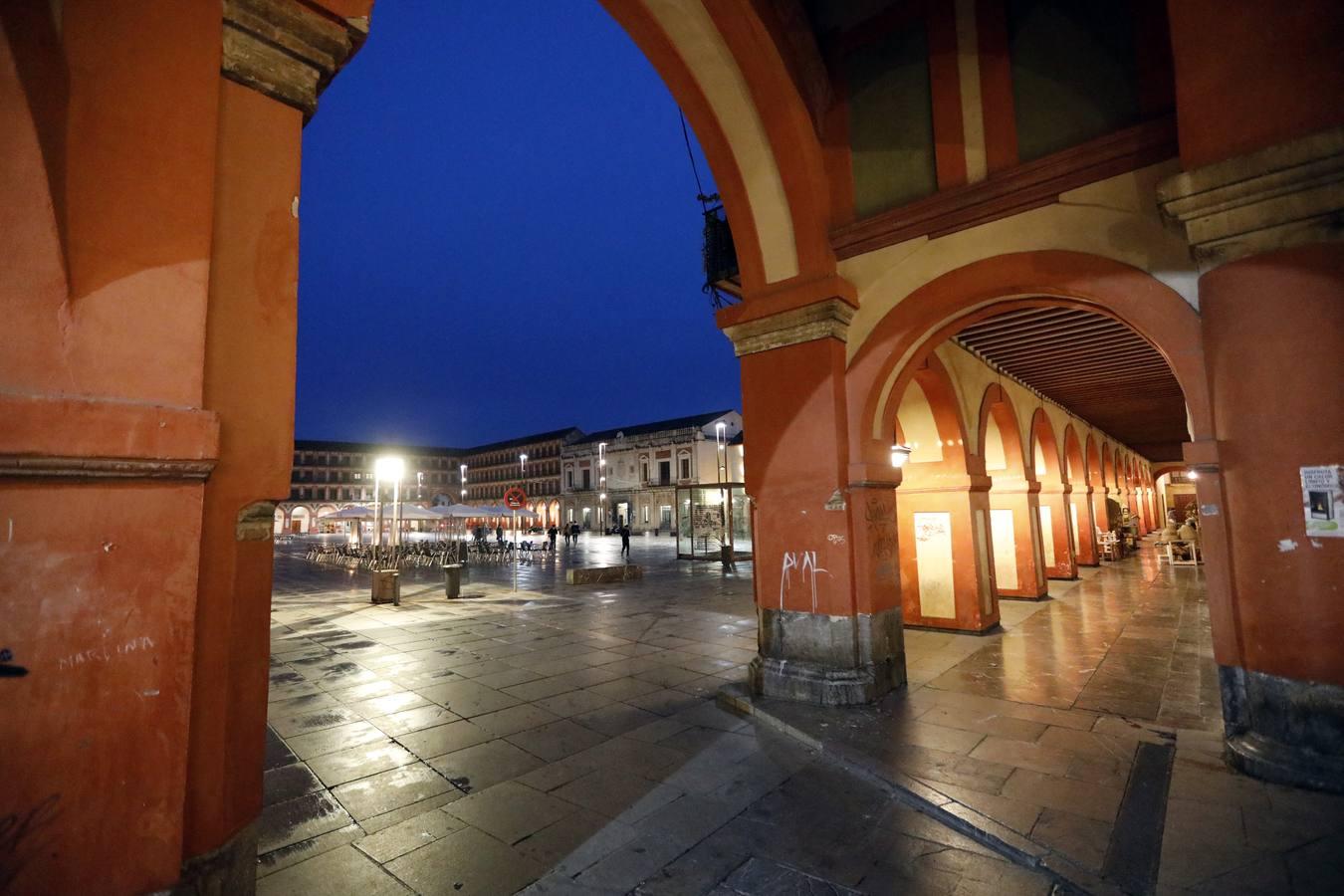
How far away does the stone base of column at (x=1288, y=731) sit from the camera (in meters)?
3.34

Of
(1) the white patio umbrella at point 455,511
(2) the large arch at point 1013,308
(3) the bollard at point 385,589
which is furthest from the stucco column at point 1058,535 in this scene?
(1) the white patio umbrella at point 455,511

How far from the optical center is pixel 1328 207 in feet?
11.4

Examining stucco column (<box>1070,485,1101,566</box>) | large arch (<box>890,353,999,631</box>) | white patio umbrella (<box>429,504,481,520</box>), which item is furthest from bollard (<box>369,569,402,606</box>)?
stucco column (<box>1070,485,1101,566</box>)

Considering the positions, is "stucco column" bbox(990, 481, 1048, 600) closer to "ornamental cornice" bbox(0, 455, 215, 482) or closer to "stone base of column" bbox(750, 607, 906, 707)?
"stone base of column" bbox(750, 607, 906, 707)

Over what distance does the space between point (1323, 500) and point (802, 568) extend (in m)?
3.48

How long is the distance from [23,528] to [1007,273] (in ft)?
20.3

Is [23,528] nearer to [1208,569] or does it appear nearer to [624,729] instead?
Result: [624,729]

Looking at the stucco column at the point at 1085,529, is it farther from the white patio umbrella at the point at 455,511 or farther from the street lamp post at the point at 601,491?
the street lamp post at the point at 601,491

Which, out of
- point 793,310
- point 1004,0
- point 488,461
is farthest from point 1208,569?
point 488,461

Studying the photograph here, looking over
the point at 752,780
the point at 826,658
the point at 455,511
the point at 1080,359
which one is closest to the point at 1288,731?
the point at 826,658

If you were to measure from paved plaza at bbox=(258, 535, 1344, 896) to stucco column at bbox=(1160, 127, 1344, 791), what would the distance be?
438 mm

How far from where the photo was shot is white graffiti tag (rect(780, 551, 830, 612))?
5645mm

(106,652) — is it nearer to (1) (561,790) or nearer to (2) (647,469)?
(1) (561,790)

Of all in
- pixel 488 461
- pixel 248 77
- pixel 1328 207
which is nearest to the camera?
pixel 248 77
